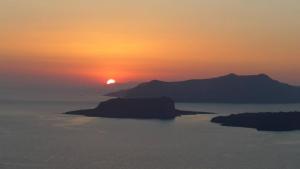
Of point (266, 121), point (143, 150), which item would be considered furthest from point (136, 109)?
point (143, 150)

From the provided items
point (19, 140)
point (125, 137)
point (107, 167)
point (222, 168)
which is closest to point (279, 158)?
point (222, 168)

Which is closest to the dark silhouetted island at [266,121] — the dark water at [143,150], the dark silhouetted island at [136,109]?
the dark water at [143,150]

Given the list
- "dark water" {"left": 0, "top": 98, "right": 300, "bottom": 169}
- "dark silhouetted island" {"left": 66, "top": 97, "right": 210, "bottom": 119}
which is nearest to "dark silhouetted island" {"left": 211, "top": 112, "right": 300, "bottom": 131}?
"dark water" {"left": 0, "top": 98, "right": 300, "bottom": 169}

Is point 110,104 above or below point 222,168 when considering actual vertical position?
above

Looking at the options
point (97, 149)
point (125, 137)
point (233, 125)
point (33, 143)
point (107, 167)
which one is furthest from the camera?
point (233, 125)

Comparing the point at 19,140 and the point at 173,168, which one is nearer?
the point at 173,168

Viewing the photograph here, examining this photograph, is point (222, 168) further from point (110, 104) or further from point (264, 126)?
point (110, 104)

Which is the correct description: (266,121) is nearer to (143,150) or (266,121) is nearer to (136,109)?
(136,109)

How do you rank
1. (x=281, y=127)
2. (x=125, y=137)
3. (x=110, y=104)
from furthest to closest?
(x=110, y=104) < (x=281, y=127) < (x=125, y=137)

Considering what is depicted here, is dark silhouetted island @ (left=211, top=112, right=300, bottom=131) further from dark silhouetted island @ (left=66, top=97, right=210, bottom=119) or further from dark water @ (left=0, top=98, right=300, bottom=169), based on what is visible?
dark silhouetted island @ (left=66, top=97, right=210, bottom=119)
